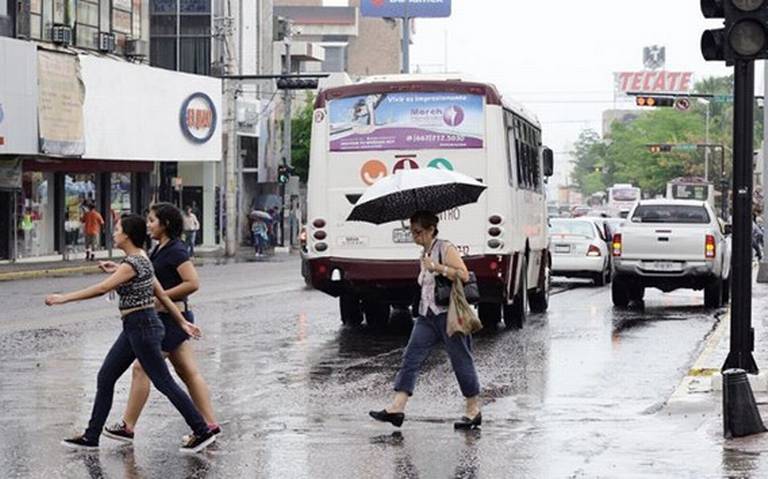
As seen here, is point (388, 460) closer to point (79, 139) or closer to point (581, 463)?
point (581, 463)

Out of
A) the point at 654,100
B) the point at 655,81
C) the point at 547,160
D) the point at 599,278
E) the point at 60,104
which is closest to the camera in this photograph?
the point at 547,160

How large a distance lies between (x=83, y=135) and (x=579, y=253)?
19843 mm

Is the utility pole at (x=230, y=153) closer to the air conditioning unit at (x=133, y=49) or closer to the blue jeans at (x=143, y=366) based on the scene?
the air conditioning unit at (x=133, y=49)

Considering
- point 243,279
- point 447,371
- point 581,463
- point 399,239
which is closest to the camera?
point 581,463

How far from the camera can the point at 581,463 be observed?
11258 mm

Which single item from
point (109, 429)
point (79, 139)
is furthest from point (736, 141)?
point (79, 139)

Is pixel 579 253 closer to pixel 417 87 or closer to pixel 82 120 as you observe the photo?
pixel 417 87

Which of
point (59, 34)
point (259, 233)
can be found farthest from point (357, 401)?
point (259, 233)

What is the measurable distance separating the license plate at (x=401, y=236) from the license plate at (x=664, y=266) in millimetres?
7740

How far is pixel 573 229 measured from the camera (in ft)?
121

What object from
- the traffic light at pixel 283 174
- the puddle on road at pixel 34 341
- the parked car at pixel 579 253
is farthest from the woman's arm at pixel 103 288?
Answer: the traffic light at pixel 283 174

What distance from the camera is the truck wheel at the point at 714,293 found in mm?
28545

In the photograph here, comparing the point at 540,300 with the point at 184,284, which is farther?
the point at 540,300

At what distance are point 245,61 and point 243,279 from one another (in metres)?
37.1
